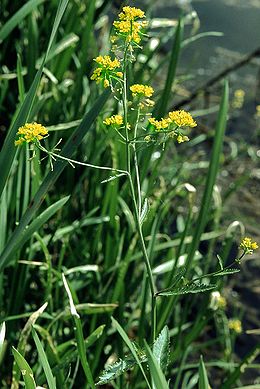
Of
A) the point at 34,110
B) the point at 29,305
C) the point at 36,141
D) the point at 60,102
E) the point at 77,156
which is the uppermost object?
the point at 36,141

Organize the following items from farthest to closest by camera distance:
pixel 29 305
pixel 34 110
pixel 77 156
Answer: pixel 77 156 → pixel 29 305 → pixel 34 110

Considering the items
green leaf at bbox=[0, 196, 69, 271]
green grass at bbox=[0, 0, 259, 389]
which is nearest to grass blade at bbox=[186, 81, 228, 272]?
green grass at bbox=[0, 0, 259, 389]

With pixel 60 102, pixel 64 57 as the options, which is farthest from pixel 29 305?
pixel 64 57

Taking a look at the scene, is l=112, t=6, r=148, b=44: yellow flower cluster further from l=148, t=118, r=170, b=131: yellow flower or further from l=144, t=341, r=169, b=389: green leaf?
l=144, t=341, r=169, b=389: green leaf

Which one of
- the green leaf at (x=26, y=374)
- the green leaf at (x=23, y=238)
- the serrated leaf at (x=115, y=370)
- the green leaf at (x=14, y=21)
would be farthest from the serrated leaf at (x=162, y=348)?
the green leaf at (x=14, y=21)

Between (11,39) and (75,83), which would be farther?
(11,39)

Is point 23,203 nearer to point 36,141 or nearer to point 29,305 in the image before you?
point 29,305
